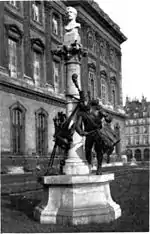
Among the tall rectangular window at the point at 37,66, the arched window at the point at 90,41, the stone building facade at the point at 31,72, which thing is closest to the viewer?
the stone building facade at the point at 31,72

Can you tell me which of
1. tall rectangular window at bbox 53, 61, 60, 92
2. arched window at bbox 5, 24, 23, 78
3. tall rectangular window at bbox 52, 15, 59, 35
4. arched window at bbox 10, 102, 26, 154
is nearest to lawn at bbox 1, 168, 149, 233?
arched window at bbox 10, 102, 26, 154

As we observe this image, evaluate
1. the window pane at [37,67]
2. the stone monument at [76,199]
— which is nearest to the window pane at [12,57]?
the window pane at [37,67]

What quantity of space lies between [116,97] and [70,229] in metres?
42.3

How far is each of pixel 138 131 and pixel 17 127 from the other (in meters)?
69.7

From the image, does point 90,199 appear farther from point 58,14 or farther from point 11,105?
point 58,14

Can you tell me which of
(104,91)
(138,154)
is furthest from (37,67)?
(138,154)

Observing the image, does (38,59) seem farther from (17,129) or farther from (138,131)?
(138,131)

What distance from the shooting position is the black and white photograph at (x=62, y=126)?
9438 mm

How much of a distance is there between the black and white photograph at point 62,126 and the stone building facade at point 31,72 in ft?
0.23

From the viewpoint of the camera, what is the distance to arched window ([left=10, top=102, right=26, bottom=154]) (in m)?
26.5

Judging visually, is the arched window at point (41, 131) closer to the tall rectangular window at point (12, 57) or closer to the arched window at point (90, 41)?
the tall rectangular window at point (12, 57)

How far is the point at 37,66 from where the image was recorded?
3131 cm

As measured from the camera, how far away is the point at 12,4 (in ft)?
90.8

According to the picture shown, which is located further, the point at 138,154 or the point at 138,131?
the point at 138,131
